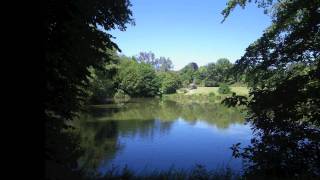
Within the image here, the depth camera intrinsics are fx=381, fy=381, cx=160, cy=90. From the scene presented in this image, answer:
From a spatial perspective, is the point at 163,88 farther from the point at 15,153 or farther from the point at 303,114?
the point at 15,153

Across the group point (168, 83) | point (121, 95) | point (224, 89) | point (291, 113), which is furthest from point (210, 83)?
point (291, 113)

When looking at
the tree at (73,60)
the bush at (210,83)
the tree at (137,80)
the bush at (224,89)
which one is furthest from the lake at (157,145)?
the bush at (210,83)

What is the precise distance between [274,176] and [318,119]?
1.52m

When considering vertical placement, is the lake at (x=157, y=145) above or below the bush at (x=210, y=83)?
below

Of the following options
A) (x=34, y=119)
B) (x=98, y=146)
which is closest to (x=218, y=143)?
(x=98, y=146)

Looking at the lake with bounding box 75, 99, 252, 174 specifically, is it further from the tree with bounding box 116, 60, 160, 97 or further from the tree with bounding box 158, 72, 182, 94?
the tree with bounding box 158, 72, 182, 94

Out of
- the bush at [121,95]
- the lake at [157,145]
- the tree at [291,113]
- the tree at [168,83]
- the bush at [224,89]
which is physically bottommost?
the lake at [157,145]

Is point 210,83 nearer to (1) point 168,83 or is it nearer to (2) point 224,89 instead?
(1) point 168,83

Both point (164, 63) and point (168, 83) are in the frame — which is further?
point (164, 63)

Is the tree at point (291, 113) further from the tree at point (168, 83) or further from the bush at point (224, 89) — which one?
the tree at point (168, 83)

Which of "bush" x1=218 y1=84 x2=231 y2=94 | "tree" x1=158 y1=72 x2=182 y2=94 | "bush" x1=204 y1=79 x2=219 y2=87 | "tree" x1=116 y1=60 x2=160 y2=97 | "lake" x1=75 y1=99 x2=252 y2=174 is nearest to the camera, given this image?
"lake" x1=75 y1=99 x2=252 y2=174

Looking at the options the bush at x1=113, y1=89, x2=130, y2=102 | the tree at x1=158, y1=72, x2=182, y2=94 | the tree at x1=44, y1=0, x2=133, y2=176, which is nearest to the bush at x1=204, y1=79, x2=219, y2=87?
the tree at x1=158, y1=72, x2=182, y2=94

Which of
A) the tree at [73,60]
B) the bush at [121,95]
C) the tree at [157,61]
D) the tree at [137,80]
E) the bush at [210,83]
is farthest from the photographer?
the tree at [157,61]

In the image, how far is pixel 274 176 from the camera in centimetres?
696
